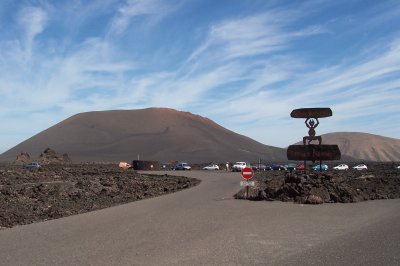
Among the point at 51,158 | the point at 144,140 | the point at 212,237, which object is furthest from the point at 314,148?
the point at 144,140

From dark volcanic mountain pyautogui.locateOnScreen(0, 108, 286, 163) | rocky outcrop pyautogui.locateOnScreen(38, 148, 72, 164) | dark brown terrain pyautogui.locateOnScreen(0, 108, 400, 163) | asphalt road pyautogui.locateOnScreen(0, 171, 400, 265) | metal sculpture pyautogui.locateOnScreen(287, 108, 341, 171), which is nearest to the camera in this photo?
asphalt road pyautogui.locateOnScreen(0, 171, 400, 265)

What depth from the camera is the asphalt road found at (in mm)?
9867

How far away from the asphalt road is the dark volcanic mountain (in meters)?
118

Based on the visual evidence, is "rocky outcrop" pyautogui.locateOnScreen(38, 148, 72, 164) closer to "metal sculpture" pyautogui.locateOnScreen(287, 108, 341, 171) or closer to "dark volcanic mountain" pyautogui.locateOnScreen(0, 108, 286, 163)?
"dark volcanic mountain" pyautogui.locateOnScreen(0, 108, 286, 163)

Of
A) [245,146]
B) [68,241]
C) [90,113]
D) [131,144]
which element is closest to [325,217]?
[68,241]

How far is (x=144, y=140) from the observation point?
158875 mm

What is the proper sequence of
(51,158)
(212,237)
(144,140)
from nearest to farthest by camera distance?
(212,237) < (51,158) < (144,140)

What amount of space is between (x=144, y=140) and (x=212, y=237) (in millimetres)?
147555

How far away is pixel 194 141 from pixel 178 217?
145426mm

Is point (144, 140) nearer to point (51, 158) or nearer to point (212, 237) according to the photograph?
point (51, 158)

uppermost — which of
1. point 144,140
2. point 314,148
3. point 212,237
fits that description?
point 144,140

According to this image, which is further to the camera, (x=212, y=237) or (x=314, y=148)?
(x=314, y=148)

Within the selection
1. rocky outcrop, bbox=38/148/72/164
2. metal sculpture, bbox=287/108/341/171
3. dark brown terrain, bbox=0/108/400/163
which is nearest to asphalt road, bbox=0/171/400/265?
metal sculpture, bbox=287/108/341/171

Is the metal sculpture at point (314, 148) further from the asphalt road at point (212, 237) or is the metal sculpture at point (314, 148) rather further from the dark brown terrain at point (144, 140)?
the dark brown terrain at point (144, 140)
